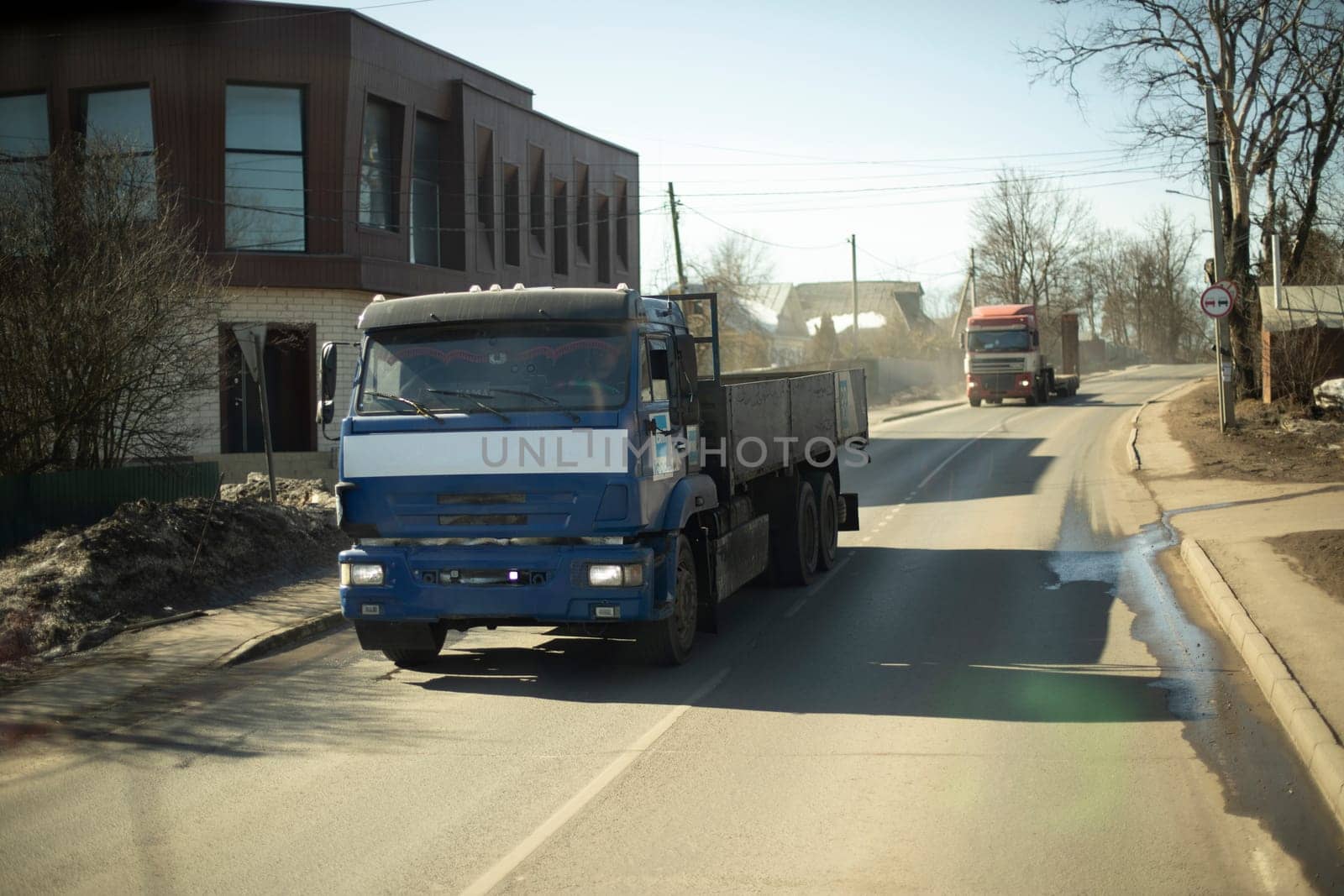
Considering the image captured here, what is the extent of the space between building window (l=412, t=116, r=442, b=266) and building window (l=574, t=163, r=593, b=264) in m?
7.85

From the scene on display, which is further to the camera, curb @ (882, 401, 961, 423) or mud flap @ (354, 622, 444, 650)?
curb @ (882, 401, 961, 423)

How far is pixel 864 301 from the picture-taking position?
466 ft

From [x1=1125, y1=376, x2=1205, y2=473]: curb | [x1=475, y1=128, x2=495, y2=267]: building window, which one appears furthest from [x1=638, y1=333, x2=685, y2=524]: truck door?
[x1=475, y1=128, x2=495, y2=267]: building window

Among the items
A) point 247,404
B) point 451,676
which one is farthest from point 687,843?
point 247,404

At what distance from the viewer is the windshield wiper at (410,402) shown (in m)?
8.80

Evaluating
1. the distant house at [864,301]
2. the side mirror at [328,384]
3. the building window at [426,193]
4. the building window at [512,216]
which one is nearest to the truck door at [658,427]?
the side mirror at [328,384]

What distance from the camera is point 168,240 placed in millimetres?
16156

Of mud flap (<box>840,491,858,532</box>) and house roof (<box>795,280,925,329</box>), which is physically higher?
house roof (<box>795,280,925,329</box>)

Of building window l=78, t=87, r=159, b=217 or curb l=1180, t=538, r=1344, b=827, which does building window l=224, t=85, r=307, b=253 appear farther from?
curb l=1180, t=538, r=1344, b=827

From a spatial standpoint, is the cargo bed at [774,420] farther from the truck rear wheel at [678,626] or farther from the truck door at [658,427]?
the truck rear wheel at [678,626]

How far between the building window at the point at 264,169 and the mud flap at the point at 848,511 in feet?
53.7

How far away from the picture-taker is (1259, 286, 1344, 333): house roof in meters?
33.7

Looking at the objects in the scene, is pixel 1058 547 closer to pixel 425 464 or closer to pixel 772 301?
pixel 425 464

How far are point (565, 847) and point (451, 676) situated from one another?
4006 mm
